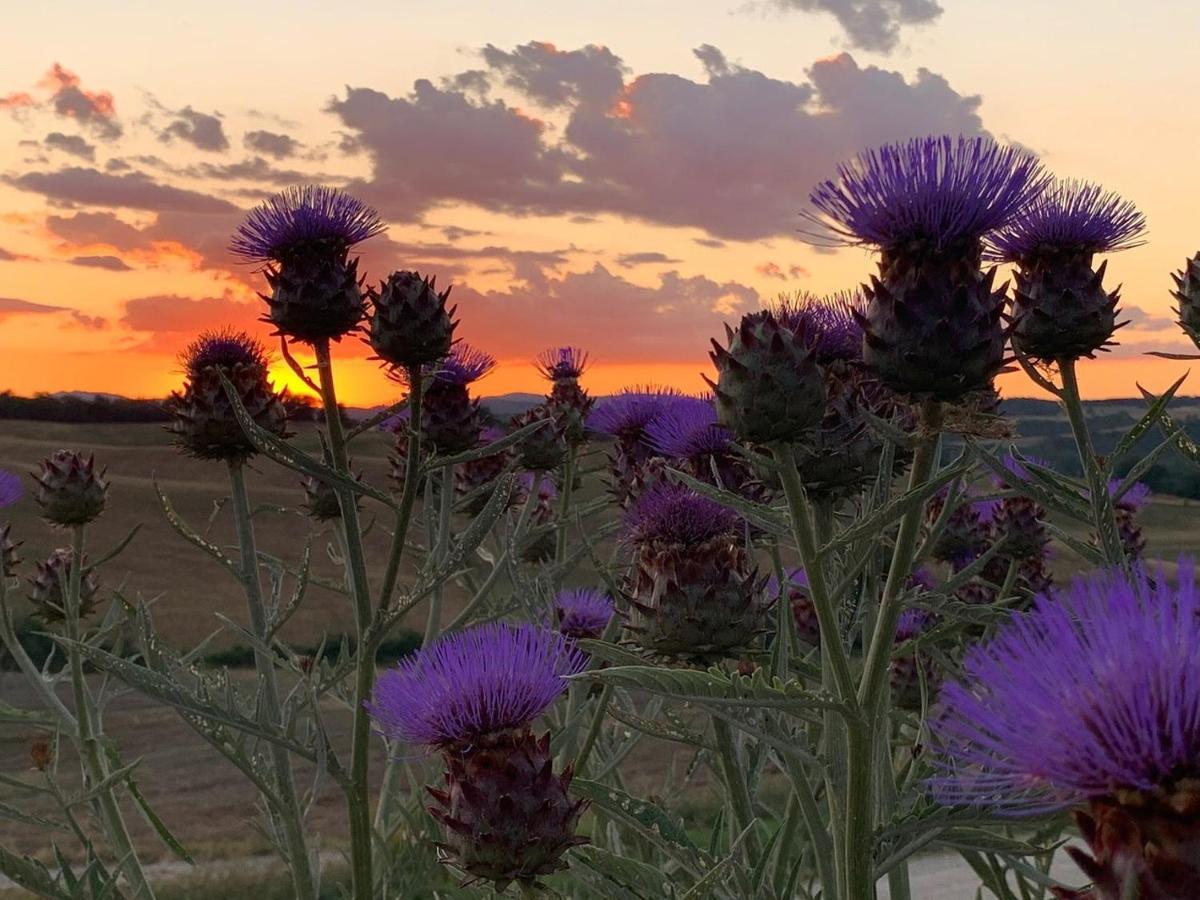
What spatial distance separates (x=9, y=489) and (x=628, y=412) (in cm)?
205

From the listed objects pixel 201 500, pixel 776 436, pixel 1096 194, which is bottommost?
pixel 201 500

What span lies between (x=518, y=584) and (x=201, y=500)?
49.3 ft

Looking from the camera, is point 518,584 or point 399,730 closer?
point 399,730

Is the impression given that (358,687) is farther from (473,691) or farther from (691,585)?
(691,585)

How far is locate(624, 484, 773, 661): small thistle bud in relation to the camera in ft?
6.61

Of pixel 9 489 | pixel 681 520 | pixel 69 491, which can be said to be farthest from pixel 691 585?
pixel 9 489

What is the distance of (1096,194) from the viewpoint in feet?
7.65

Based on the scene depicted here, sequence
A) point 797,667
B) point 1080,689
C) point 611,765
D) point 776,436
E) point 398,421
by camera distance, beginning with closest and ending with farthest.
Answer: point 1080,689 < point 776,436 < point 797,667 < point 611,765 < point 398,421

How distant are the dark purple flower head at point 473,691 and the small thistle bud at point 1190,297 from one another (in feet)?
4.87

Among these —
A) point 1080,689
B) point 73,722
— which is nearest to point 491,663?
point 1080,689

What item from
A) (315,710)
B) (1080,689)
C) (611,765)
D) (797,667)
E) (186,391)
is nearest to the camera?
(1080,689)

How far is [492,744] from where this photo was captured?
1879 mm

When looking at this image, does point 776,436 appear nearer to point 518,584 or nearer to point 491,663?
point 491,663

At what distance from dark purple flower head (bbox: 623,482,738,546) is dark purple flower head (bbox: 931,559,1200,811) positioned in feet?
3.73
